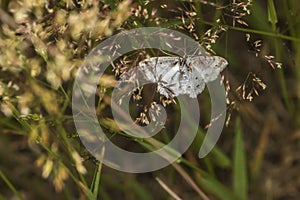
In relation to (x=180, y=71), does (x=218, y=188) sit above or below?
below

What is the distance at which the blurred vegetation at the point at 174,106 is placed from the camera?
113cm

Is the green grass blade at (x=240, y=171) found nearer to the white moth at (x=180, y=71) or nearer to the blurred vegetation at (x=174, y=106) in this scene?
the blurred vegetation at (x=174, y=106)

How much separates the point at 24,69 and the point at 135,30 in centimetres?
26

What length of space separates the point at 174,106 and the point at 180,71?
43 centimetres

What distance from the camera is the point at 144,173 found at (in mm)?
1901

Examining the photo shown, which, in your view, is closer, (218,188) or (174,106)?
(218,188)

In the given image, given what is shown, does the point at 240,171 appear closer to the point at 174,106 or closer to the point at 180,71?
the point at 174,106

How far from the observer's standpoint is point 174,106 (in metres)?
1.61

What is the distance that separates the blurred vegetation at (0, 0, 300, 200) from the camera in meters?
1.13

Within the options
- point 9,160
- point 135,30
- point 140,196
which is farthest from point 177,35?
point 9,160

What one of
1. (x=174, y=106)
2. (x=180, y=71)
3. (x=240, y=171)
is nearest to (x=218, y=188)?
(x=240, y=171)

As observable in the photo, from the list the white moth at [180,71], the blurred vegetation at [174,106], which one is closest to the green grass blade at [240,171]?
the blurred vegetation at [174,106]

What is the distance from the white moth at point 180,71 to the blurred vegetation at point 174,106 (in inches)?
1.8

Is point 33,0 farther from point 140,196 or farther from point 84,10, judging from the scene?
point 140,196
